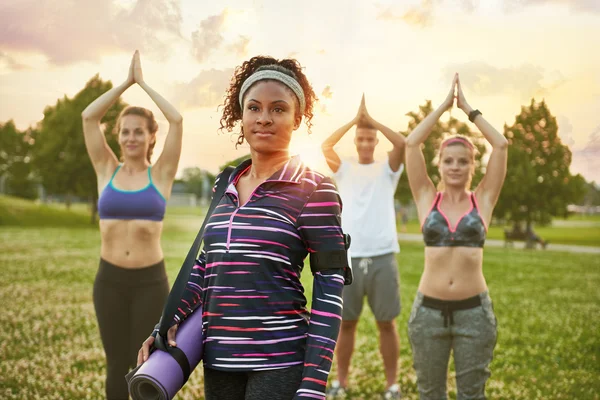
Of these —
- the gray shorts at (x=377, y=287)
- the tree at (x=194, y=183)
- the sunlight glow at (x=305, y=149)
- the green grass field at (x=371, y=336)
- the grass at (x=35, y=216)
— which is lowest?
the green grass field at (x=371, y=336)

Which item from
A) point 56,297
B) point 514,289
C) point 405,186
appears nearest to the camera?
point 56,297

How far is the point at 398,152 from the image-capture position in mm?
6477

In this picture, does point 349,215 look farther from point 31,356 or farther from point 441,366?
point 31,356

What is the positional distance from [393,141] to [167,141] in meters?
2.56

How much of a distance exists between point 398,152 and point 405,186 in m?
25.9

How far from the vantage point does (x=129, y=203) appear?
5.05m

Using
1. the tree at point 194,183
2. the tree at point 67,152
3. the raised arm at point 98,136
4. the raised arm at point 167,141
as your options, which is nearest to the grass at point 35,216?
the tree at point 67,152

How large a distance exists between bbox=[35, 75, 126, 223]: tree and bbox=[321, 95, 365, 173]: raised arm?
39.0 meters

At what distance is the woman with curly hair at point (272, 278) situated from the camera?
240 cm

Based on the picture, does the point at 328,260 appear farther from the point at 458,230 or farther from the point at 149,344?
the point at 458,230

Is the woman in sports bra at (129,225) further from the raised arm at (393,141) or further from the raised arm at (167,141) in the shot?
the raised arm at (393,141)

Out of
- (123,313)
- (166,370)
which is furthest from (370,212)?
(166,370)

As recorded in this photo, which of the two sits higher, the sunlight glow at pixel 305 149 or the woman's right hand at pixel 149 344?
the sunlight glow at pixel 305 149

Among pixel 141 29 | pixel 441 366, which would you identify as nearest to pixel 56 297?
pixel 141 29
